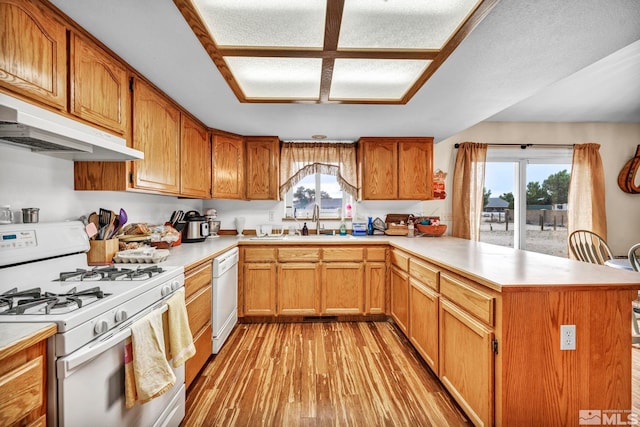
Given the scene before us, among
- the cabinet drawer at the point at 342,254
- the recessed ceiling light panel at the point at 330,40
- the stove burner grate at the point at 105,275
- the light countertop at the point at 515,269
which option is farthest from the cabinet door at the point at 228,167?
the stove burner grate at the point at 105,275

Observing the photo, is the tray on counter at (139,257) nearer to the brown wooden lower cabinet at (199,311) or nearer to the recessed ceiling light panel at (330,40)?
the brown wooden lower cabinet at (199,311)

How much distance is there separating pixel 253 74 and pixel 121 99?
2.76ft

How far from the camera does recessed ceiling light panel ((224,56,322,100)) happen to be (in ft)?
5.92

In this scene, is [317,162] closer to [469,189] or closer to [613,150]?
[469,189]

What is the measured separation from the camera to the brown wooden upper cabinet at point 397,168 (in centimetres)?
349

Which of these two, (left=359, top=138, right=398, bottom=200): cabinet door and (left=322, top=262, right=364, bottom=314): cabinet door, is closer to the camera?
(left=322, top=262, right=364, bottom=314): cabinet door

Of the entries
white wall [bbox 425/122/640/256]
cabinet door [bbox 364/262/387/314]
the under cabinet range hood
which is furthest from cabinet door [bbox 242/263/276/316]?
white wall [bbox 425/122/640/256]

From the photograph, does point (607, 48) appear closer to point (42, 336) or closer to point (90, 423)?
point (42, 336)

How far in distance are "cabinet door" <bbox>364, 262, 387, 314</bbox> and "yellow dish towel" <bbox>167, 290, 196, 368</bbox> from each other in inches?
78.0

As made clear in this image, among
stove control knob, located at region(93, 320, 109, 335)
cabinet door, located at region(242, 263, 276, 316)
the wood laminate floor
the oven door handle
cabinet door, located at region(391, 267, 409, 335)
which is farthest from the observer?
cabinet door, located at region(242, 263, 276, 316)

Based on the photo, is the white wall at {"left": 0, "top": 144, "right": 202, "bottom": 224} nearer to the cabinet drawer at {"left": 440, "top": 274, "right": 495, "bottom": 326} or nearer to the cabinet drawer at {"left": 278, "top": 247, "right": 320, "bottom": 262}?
the cabinet drawer at {"left": 278, "top": 247, "right": 320, "bottom": 262}

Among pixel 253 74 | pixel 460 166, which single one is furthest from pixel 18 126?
pixel 460 166

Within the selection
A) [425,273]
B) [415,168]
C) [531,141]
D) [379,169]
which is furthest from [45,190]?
[531,141]

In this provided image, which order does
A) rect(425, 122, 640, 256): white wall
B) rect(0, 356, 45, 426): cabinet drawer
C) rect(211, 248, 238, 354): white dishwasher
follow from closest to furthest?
rect(0, 356, 45, 426): cabinet drawer, rect(211, 248, 238, 354): white dishwasher, rect(425, 122, 640, 256): white wall
